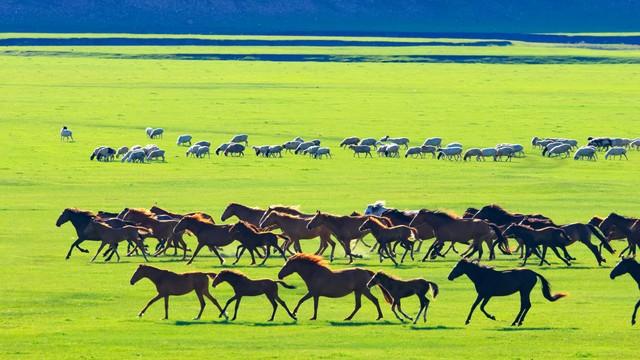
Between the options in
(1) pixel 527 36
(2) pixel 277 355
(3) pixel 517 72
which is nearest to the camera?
(2) pixel 277 355

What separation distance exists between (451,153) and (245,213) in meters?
23.5

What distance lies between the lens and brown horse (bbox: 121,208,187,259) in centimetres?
3134

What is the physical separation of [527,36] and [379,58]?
49.3 metres

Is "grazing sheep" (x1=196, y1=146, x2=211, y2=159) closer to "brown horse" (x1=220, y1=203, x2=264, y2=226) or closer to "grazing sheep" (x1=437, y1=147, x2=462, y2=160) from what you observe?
"grazing sheep" (x1=437, y1=147, x2=462, y2=160)

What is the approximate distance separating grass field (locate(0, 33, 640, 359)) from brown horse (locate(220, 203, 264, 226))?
129 centimetres

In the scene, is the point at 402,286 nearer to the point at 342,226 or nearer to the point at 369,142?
the point at 342,226

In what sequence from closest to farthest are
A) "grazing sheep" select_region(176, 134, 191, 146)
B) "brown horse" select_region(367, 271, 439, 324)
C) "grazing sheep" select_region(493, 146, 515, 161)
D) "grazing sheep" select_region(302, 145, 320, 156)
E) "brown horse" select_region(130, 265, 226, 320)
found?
"brown horse" select_region(367, 271, 439, 324), "brown horse" select_region(130, 265, 226, 320), "grazing sheep" select_region(493, 146, 515, 161), "grazing sheep" select_region(302, 145, 320, 156), "grazing sheep" select_region(176, 134, 191, 146)

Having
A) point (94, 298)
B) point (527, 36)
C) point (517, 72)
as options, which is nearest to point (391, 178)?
point (94, 298)

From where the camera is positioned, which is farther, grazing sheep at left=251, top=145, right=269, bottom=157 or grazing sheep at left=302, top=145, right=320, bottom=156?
grazing sheep at left=251, top=145, right=269, bottom=157

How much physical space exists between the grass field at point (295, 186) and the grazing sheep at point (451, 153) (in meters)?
1.47

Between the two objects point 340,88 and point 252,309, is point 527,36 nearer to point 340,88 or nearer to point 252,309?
point 340,88

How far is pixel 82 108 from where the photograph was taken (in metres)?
82.4

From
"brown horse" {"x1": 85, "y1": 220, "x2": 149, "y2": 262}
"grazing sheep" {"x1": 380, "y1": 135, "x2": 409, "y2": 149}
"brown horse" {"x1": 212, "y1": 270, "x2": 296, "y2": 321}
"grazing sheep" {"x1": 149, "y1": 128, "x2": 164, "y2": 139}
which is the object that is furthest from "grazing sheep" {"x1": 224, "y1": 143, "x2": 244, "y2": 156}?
"brown horse" {"x1": 212, "y1": 270, "x2": 296, "y2": 321}

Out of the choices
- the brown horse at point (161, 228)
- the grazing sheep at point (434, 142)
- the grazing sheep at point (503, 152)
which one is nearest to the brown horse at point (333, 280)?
the brown horse at point (161, 228)
